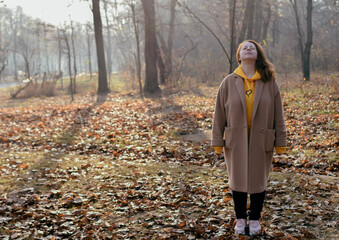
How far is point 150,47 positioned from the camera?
1994cm

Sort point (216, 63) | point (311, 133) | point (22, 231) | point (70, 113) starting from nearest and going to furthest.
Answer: point (22, 231), point (311, 133), point (70, 113), point (216, 63)

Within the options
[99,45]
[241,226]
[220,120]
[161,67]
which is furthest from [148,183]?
[161,67]

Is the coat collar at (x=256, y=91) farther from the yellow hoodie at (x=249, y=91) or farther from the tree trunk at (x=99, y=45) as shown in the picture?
the tree trunk at (x=99, y=45)

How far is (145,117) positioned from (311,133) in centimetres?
610

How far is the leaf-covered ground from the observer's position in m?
4.23

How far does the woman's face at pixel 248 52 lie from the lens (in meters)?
3.59

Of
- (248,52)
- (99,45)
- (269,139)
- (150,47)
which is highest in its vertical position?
(99,45)

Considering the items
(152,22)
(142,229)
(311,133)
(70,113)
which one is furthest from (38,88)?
(142,229)

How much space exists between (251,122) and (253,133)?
12cm

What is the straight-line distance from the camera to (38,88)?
82.9ft

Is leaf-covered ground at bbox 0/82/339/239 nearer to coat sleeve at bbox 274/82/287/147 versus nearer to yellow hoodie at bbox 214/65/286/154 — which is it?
coat sleeve at bbox 274/82/287/147

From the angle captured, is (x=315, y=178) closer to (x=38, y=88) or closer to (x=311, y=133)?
(x=311, y=133)

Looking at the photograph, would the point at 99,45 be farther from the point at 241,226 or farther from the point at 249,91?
the point at 241,226

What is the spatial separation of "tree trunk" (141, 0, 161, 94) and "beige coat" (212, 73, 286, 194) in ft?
54.0
